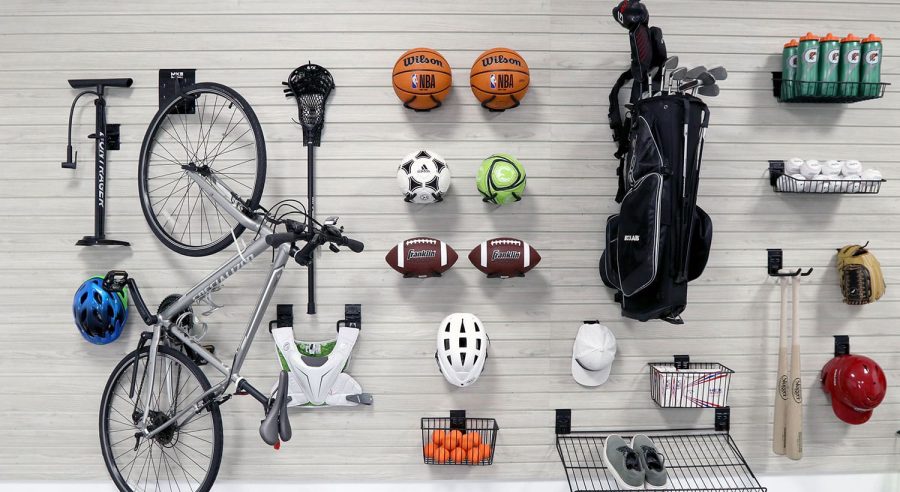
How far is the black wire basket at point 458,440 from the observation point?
260 centimetres

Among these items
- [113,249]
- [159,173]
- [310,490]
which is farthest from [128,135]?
[310,490]

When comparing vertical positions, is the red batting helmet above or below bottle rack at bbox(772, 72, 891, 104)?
below

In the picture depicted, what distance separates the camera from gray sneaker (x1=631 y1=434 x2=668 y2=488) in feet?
8.19

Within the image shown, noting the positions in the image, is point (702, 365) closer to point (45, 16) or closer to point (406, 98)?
point (406, 98)

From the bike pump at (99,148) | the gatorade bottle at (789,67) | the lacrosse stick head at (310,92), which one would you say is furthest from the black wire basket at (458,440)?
the gatorade bottle at (789,67)

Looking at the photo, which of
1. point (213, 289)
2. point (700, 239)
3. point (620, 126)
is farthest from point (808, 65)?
point (213, 289)

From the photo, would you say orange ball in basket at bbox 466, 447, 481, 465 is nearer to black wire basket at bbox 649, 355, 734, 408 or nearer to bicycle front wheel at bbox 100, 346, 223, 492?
black wire basket at bbox 649, 355, 734, 408

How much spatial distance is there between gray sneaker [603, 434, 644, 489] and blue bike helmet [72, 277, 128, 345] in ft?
8.99

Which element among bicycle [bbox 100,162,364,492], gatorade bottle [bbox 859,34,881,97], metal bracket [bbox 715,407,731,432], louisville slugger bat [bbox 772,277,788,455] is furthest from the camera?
metal bracket [bbox 715,407,731,432]

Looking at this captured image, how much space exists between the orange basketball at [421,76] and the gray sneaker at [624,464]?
2105mm

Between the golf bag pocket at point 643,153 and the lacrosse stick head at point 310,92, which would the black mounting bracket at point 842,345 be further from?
the lacrosse stick head at point 310,92

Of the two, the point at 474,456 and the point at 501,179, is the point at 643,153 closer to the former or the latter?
the point at 501,179

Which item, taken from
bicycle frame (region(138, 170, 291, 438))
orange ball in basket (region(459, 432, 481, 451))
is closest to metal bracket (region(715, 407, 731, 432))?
orange ball in basket (region(459, 432, 481, 451))

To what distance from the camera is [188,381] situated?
2736 mm
